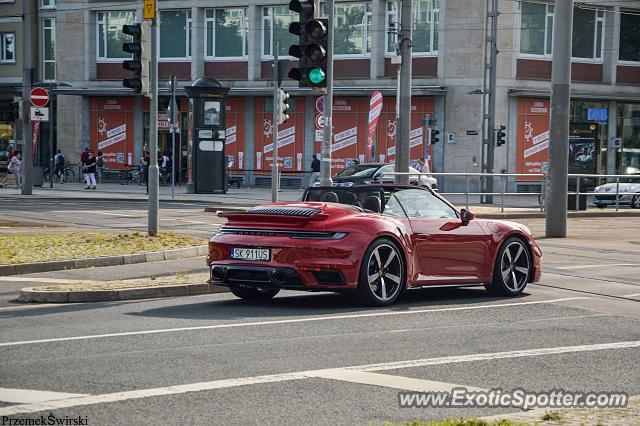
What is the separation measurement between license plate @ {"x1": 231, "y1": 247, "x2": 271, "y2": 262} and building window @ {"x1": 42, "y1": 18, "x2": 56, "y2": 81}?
52.3 meters

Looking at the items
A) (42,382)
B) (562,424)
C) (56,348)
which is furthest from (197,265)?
(562,424)

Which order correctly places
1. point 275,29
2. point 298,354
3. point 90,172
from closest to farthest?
point 298,354, point 90,172, point 275,29

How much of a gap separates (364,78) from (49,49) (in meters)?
19.1

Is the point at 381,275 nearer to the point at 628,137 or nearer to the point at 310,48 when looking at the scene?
the point at 310,48

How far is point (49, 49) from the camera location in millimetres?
62438

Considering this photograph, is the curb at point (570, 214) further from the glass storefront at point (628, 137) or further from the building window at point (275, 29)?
the building window at point (275, 29)

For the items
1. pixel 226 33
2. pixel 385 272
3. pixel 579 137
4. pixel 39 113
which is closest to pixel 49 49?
pixel 226 33

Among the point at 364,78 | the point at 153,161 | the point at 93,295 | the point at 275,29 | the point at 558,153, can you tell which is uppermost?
the point at 275,29

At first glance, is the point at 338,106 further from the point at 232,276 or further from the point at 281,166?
the point at 232,276

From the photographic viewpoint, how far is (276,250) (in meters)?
11.7

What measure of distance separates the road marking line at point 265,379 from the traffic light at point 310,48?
8321mm

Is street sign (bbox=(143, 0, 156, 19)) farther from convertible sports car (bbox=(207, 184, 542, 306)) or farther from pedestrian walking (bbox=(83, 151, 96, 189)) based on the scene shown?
pedestrian walking (bbox=(83, 151, 96, 189))

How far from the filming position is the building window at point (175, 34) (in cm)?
5788

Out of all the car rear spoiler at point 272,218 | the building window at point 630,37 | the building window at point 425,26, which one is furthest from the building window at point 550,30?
→ the car rear spoiler at point 272,218
